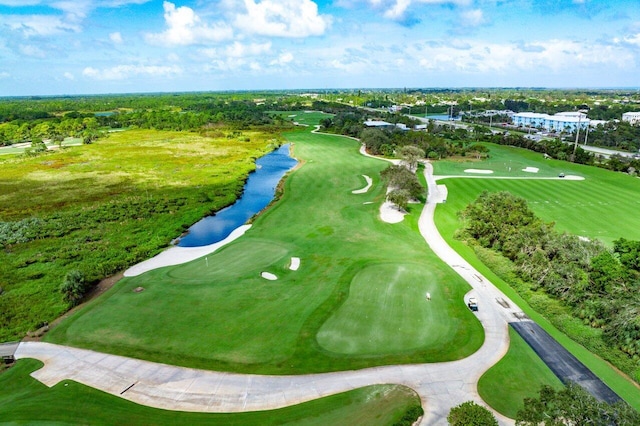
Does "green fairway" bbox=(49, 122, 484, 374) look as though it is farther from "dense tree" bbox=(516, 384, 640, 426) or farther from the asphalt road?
"dense tree" bbox=(516, 384, 640, 426)

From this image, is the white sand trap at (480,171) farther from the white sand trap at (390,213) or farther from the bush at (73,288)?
the bush at (73,288)

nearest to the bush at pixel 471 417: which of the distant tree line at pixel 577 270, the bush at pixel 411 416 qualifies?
the bush at pixel 411 416

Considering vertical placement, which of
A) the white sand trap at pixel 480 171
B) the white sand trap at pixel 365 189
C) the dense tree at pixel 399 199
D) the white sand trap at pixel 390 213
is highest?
the dense tree at pixel 399 199

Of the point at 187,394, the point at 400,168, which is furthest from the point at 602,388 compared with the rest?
the point at 400,168

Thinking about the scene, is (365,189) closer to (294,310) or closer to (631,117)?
(294,310)

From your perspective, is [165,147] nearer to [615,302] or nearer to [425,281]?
[425,281]

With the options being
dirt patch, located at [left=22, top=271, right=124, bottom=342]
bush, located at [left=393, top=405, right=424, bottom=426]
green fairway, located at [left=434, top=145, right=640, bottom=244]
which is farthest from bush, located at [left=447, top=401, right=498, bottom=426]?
green fairway, located at [left=434, top=145, right=640, bottom=244]

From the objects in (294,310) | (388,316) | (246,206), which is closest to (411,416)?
(388,316)
